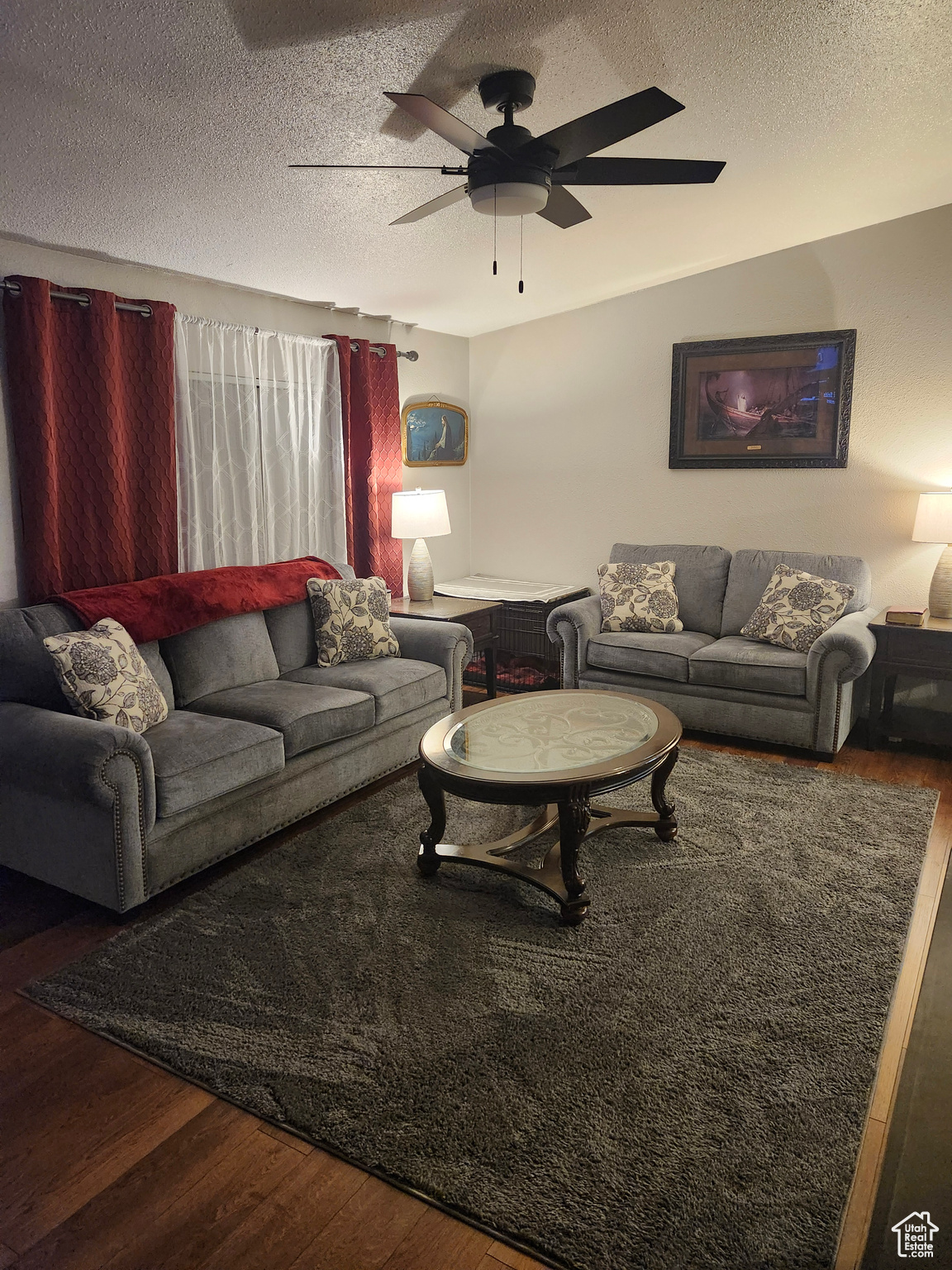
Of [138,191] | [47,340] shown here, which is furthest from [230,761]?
[138,191]

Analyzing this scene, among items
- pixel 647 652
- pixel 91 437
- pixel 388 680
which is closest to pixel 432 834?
pixel 388 680

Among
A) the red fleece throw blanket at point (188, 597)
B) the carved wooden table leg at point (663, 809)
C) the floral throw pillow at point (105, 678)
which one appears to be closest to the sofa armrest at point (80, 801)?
the floral throw pillow at point (105, 678)

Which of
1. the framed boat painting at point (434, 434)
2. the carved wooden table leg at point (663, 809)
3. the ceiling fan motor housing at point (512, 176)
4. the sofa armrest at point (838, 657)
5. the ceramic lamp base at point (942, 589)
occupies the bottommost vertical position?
the carved wooden table leg at point (663, 809)

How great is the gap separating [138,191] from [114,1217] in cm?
301

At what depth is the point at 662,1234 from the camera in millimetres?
1542

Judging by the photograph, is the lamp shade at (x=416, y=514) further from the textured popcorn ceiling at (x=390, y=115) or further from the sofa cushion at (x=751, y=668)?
the sofa cushion at (x=751, y=668)

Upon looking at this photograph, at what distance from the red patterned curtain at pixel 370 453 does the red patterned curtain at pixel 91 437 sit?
125 cm

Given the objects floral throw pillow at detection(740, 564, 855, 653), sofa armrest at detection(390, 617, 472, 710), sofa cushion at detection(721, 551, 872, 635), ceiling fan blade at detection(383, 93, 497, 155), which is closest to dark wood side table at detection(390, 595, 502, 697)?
sofa armrest at detection(390, 617, 472, 710)

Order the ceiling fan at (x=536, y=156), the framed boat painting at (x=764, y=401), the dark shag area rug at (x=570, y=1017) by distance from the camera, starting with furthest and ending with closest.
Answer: the framed boat painting at (x=764, y=401), the ceiling fan at (x=536, y=156), the dark shag area rug at (x=570, y=1017)

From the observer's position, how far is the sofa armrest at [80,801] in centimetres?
251

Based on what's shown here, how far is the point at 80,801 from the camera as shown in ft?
8.41

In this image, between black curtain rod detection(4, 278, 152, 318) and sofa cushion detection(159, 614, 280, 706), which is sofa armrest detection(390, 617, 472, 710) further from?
black curtain rod detection(4, 278, 152, 318)

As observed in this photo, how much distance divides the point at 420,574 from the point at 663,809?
234 cm

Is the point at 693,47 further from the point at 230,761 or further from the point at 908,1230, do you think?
the point at 908,1230
